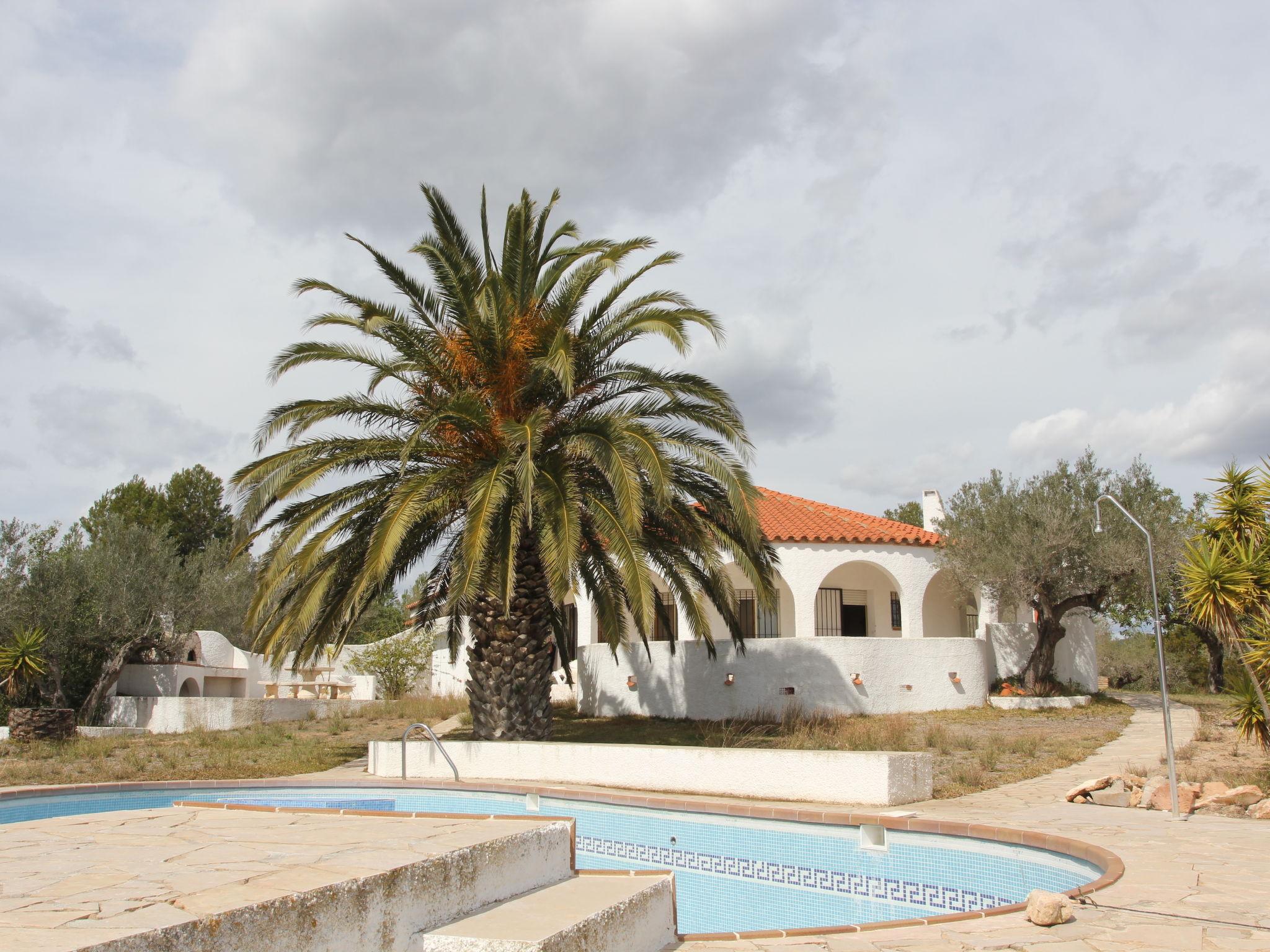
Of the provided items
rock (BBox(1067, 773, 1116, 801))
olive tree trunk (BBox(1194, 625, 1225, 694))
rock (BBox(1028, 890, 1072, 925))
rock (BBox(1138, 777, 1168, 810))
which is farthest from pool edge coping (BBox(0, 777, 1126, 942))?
olive tree trunk (BBox(1194, 625, 1225, 694))

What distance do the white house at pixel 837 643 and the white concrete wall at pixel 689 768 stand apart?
4.71m

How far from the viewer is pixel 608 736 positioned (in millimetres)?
17891

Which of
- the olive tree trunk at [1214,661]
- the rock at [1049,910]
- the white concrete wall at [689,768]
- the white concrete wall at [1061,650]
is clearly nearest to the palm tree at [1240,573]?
the white concrete wall at [689,768]

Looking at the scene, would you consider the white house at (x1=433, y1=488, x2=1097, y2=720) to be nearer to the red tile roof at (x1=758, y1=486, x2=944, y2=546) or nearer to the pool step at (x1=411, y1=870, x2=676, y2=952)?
the red tile roof at (x1=758, y1=486, x2=944, y2=546)

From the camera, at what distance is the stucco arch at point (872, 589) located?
25.3 meters

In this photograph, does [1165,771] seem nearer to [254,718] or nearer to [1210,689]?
[254,718]

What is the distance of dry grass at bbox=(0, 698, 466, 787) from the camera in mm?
15234

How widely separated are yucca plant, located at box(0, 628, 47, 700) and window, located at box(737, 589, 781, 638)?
651 inches

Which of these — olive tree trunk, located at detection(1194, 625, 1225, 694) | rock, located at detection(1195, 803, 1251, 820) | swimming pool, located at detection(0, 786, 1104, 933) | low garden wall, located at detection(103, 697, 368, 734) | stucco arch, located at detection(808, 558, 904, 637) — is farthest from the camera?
olive tree trunk, located at detection(1194, 625, 1225, 694)

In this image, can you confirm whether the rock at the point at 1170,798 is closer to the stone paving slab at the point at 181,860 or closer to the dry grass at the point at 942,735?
the dry grass at the point at 942,735

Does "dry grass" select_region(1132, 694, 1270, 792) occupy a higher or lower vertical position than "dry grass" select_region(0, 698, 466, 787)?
higher

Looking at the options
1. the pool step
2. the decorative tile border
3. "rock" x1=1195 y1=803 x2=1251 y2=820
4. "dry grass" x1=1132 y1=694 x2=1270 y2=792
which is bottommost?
the decorative tile border

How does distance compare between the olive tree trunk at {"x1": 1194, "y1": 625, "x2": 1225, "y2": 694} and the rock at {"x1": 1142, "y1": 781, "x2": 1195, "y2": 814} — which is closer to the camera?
the rock at {"x1": 1142, "y1": 781, "x2": 1195, "y2": 814}

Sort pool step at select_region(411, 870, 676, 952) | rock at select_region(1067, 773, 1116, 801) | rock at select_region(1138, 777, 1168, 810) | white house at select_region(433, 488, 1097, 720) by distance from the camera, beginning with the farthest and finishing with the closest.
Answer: white house at select_region(433, 488, 1097, 720)
rock at select_region(1067, 773, 1116, 801)
rock at select_region(1138, 777, 1168, 810)
pool step at select_region(411, 870, 676, 952)
